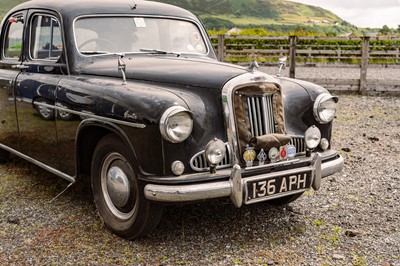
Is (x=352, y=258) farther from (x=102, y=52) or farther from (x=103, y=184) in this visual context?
(x=102, y=52)

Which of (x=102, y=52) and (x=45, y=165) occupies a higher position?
(x=102, y=52)

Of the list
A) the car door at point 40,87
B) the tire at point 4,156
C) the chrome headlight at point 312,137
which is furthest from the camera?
the tire at point 4,156

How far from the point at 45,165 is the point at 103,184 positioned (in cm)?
101

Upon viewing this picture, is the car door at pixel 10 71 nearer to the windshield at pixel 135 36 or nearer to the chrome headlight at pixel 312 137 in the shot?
the windshield at pixel 135 36

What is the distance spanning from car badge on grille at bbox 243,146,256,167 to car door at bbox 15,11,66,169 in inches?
67.9

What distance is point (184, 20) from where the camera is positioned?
16.8ft

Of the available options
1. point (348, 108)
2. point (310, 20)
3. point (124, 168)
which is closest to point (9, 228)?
point (124, 168)

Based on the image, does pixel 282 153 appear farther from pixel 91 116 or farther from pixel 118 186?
pixel 91 116

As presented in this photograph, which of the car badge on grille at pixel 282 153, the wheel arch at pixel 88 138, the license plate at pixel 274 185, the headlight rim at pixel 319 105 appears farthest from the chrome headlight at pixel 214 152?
the headlight rim at pixel 319 105

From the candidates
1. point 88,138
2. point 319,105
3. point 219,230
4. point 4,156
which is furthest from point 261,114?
point 4,156

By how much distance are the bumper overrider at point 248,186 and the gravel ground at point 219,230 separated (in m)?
0.42

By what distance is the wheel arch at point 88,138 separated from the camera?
357 centimetres

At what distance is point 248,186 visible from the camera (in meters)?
3.30

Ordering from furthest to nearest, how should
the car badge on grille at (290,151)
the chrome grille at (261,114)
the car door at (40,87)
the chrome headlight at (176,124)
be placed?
the car door at (40,87) < the car badge on grille at (290,151) < the chrome grille at (261,114) < the chrome headlight at (176,124)
